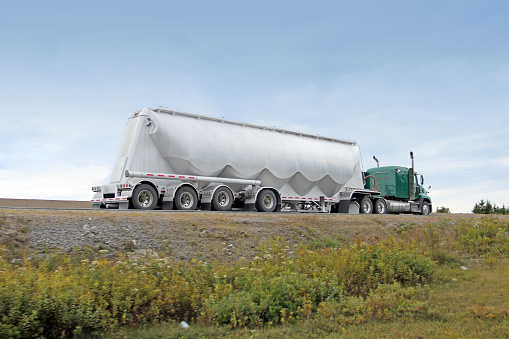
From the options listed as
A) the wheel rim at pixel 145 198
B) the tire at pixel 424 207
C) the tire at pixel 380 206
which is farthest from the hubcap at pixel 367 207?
the wheel rim at pixel 145 198

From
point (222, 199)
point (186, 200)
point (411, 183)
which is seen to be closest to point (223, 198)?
point (222, 199)

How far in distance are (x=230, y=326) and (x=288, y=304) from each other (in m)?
1.02

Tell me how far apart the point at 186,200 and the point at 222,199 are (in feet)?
5.59

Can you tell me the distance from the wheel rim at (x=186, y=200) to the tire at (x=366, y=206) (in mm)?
11953

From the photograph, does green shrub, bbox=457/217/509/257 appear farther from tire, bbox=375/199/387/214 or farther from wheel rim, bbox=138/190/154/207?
tire, bbox=375/199/387/214

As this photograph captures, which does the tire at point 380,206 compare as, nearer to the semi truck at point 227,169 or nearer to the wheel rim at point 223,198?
the semi truck at point 227,169

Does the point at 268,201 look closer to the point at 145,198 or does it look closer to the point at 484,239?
the point at 145,198

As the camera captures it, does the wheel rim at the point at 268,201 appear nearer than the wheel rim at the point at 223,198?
No

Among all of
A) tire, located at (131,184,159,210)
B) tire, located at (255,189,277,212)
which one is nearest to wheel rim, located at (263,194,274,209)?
tire, located at (255,189,277,212)

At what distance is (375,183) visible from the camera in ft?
97.1

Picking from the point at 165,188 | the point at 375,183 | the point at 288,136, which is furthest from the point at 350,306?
the point at 375,183

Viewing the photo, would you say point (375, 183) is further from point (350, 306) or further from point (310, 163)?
point (350, 306)

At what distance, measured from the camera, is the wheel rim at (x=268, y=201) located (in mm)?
20641

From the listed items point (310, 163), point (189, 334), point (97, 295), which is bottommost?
point (189, 334)
